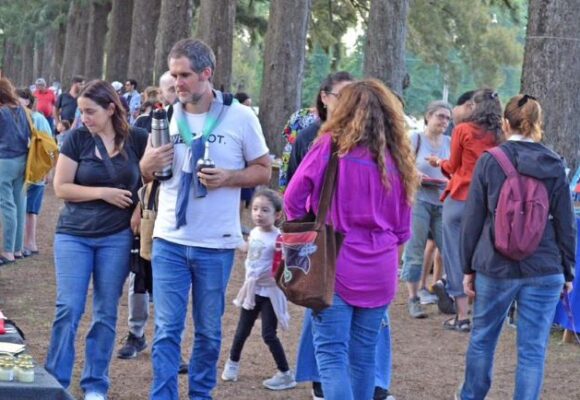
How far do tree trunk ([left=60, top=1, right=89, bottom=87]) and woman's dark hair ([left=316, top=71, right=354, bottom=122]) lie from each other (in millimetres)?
33455

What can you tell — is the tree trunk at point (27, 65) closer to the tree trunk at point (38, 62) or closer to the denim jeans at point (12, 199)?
the tree trunk at point (38, 62)

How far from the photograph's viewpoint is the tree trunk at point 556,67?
1101 centimetres

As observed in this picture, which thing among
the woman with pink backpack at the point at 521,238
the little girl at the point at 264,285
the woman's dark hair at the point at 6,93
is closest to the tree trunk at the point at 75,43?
the woman's dark hair at the point at 6,93

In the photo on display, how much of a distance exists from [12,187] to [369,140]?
25.0 feet

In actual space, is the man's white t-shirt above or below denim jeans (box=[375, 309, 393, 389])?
above

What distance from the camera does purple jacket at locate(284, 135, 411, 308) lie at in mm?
5430

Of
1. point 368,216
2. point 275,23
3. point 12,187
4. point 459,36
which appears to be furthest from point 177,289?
point 459,36

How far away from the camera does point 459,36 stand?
114 ft

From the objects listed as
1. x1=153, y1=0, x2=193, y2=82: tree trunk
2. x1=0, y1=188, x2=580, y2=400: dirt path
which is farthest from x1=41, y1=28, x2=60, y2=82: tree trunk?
x1=0, y1=188, x2=580, y2=400: dirt path

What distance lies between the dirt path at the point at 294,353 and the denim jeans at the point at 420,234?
443 mm

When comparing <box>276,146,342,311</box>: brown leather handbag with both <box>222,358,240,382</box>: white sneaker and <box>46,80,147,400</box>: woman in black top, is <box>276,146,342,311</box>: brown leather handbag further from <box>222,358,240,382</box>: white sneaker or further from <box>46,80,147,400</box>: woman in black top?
<box>222,358,240,382</box>: white sneaker

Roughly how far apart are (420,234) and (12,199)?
14.7ft

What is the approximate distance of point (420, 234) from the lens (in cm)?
1070

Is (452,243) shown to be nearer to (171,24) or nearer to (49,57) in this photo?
(171,24)
